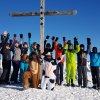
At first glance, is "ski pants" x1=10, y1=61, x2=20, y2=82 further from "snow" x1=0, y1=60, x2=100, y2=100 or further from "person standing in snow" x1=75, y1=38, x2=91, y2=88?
→ "person standing in snow" x1=75, y1=38, x2=91, y2=88

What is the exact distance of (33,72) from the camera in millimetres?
13781

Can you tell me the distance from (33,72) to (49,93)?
4.82 feet

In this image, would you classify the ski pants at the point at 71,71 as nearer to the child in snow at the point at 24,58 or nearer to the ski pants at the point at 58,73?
the ski pants at the point at 58,73

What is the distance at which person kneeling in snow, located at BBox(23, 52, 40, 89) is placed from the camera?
13562 millimetres

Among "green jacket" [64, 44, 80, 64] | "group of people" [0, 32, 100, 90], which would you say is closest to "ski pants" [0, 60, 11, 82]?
"group of people" [0, 32, 100, 90]

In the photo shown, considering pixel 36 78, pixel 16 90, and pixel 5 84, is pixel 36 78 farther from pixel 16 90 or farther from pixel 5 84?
pixel 5 84

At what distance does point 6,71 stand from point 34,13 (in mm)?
3128

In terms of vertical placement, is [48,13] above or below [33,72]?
above

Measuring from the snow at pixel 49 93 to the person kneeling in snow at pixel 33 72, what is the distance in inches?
16.0

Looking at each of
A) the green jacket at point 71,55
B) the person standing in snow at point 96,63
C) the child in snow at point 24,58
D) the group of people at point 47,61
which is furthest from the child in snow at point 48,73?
the person standing in snow at point 96,63

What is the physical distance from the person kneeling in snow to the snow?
1.34 ft

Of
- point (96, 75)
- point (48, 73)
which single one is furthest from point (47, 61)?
point (96, 75)

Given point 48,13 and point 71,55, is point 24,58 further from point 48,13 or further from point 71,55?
point 48,13

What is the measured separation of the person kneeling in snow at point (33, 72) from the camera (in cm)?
1356
